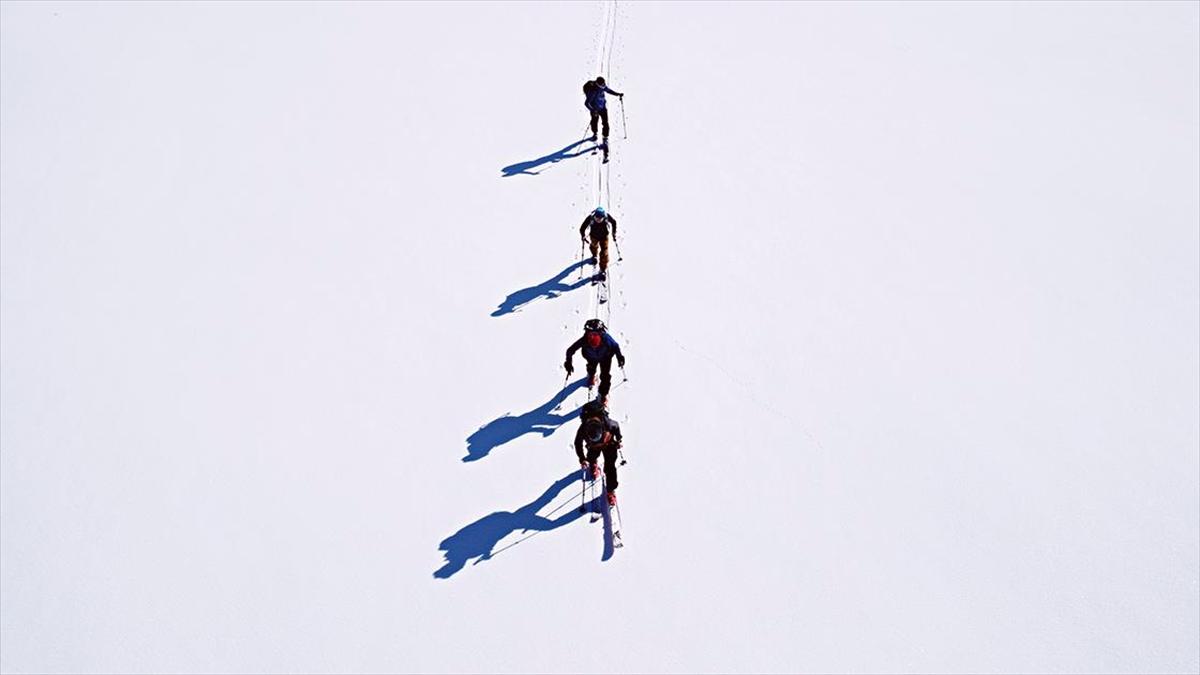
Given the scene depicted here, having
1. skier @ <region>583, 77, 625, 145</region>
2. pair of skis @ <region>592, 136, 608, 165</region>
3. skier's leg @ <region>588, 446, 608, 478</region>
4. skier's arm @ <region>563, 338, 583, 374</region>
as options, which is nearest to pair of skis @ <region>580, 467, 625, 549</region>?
skier's leg @ <region>588, 446, 608, 478</region>

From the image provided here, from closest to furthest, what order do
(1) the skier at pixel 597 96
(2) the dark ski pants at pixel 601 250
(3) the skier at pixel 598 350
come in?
(3) the skier at pixel 598 350
(2) the dark ski pants at pixel 601 250
(1) the skier at pixel 597 96

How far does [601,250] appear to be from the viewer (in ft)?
34.2

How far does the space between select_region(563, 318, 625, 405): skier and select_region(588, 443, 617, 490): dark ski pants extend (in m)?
0.74

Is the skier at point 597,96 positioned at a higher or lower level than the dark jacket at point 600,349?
higher

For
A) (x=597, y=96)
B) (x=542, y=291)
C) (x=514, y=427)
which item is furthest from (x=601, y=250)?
(x=597, y=96)

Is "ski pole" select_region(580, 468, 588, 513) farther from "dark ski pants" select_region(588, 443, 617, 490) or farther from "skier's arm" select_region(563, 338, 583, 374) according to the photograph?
"skier's arm" select_region(563, 338, 583, 374)

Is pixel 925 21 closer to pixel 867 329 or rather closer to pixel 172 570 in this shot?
pixel 867 329

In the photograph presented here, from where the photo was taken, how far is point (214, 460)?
8.38 metres

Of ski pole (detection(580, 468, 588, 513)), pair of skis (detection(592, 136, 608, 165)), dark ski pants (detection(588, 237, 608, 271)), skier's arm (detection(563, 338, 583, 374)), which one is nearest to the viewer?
ski pole (detection(580, 468, 588, 513))

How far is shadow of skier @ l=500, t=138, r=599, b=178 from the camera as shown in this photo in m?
13.0

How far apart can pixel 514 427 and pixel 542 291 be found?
8.21 feet

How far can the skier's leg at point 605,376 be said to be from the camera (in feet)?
27.2

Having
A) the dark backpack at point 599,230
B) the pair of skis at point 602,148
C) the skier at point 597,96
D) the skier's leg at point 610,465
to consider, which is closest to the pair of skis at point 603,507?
the skier's leg at point 610,465

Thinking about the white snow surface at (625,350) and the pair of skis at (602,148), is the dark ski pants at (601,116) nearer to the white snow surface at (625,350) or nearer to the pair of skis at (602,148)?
the pair of skis at (602,148)
